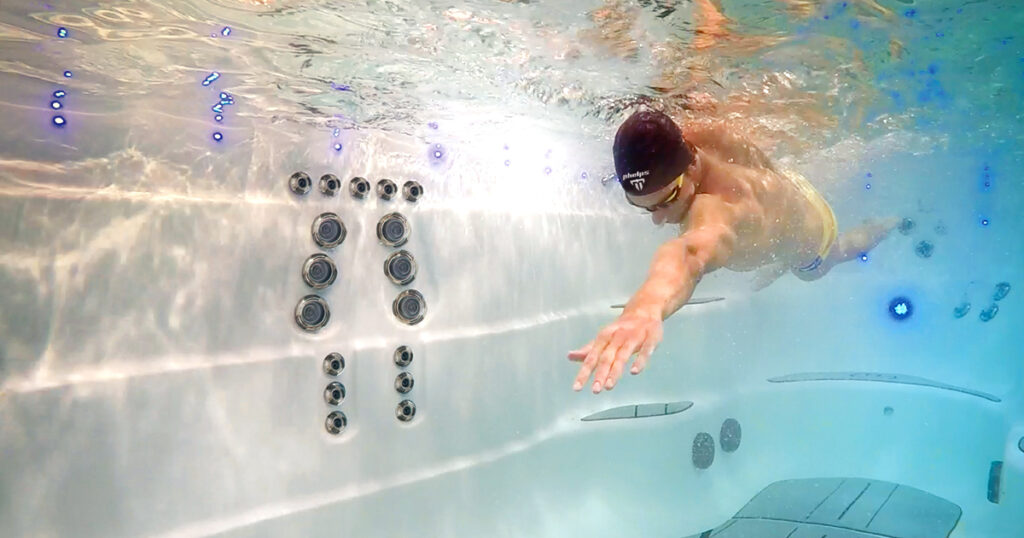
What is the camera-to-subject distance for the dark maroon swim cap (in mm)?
4305

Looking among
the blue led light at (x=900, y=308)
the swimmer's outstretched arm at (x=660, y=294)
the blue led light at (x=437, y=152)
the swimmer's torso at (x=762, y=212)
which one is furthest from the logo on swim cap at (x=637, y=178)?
the blue led light at (x=900, y=308)

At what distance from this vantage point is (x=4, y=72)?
486 centimetres

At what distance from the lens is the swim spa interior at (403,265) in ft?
16.4

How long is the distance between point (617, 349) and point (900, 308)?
15.5m

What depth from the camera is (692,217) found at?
13.8 ft

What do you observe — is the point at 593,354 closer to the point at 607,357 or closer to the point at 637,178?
the point at 607,357

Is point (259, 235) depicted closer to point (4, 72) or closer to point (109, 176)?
point (109, 176)

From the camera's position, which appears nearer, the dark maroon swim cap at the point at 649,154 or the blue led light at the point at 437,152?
the dark maroon swim cap at the point at 649,154

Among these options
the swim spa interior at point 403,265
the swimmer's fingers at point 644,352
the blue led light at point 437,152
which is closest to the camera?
the swimmer's fingers at point 644,352

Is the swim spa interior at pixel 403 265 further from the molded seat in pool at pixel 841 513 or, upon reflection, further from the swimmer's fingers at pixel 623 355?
the swimmer's fingers at pixel 623 355

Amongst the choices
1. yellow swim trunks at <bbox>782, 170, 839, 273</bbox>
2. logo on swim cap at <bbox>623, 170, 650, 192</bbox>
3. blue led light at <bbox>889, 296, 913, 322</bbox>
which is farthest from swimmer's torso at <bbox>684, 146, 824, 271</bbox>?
blue led light at <bbox>889, 296, 913, 322</bbox>

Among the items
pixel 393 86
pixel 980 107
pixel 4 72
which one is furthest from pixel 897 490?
pixel 4 72

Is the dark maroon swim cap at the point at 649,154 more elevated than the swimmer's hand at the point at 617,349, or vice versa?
the dark maroon swim cap at the point at 649,154

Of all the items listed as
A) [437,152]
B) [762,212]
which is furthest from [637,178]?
[437,152]
